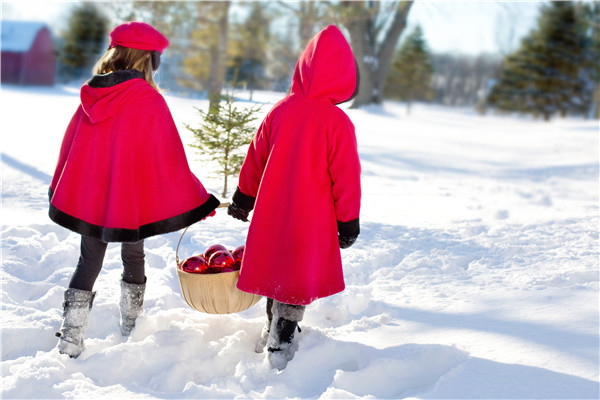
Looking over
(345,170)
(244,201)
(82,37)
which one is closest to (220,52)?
(82,37)

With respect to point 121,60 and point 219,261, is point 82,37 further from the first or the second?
point 219,261

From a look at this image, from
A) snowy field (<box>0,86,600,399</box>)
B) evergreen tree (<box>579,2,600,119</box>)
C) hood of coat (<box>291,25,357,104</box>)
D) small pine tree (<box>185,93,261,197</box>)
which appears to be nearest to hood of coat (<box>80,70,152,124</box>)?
hood of coat (<box>291,25,357,104</box>)

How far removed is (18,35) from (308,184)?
36.0 meters

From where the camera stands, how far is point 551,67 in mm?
38625

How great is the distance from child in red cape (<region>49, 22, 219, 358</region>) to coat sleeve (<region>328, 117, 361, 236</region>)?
829 millimetres

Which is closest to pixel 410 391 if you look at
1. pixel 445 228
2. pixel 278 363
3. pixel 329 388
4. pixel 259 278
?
pixel 329 388

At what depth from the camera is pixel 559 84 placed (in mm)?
38625

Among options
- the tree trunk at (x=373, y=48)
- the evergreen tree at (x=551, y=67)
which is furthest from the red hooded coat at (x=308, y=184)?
the evergreen tree at (x=551, y=67)

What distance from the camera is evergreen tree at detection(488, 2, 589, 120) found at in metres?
37.4

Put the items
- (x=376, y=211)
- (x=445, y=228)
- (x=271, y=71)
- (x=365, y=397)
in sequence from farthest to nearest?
(x=271, y=71), (x=376, y=211), (x=445, y=228), (x=365, y=397)

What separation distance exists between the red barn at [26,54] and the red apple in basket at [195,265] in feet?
109

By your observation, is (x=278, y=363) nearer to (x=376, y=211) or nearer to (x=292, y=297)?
(x=292, y=297)

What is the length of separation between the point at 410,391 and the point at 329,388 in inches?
14.5

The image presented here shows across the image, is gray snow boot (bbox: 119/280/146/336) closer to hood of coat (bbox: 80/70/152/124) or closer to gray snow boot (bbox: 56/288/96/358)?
gray snow boot (bbox: 56/288/96/358)
